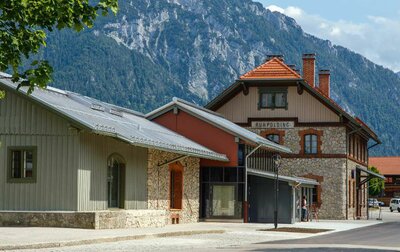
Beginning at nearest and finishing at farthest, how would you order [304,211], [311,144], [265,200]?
[265,200]
[304,211]
[311,144]

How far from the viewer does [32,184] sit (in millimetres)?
32344

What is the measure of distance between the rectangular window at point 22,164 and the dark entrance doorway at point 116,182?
128 inches

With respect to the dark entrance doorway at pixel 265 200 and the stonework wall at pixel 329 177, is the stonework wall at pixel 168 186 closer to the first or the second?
the dark entrance doorway at pixel 265 200

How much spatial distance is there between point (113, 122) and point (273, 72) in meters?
26.4

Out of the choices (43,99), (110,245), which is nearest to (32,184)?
(43,99)

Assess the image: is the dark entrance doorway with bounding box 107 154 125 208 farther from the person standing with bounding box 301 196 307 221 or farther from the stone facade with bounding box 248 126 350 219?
the stone facade with bounding box 248 126 350 219

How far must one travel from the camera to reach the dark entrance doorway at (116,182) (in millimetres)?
34647

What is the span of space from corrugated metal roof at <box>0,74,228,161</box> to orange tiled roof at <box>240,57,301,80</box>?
15.8m

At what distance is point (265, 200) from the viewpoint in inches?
1892

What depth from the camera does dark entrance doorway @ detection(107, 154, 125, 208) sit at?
114 ft

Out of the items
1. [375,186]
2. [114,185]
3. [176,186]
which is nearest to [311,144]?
[176,186]

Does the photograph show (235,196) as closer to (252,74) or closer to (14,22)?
(252,74)

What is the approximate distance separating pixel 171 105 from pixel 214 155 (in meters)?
5.34

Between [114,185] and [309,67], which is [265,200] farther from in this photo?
[309,67]
